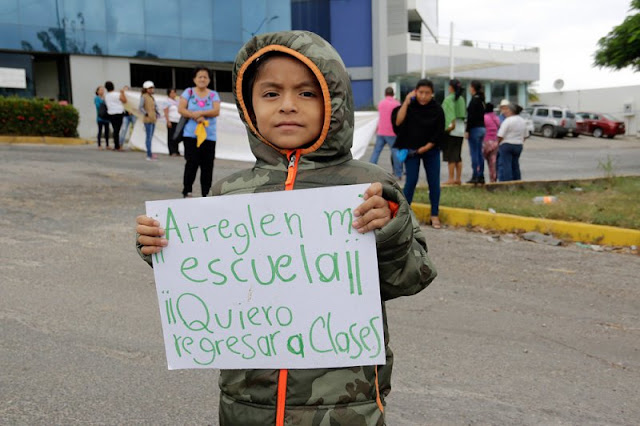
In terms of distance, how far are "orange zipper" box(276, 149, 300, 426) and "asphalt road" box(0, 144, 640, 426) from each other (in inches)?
57.4

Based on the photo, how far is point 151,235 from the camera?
1903 mm

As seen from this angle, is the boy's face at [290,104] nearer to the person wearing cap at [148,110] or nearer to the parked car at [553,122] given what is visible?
the person wearing cap at [148,110]

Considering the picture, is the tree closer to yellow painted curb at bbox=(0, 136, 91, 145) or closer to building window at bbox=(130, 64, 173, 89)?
yellow painted curb at bbox=(0, 136, 91, 145)

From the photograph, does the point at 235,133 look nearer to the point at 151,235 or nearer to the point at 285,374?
the point at 151,235

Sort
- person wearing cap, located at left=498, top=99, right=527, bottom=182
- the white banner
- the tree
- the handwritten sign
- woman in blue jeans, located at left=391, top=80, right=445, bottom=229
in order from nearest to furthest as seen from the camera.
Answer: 1. the handwritten sign
2. woman in blue jeans, located at left=391, top=80, right=445, bottom=229
3. person wearing cap, located at left=498, top=99, right=527, bottom=182
4. the tree
5. the white banner

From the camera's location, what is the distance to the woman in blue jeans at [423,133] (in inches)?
306

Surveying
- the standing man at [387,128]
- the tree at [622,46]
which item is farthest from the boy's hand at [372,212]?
the tree at [622,46]

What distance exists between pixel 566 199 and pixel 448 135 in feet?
6.99

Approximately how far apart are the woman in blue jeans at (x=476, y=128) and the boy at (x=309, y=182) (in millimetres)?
9734

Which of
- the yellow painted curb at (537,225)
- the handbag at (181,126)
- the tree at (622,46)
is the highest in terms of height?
the tree at (622,46)

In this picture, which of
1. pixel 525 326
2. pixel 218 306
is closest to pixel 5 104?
pixel 525 326

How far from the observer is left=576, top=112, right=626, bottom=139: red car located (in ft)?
125

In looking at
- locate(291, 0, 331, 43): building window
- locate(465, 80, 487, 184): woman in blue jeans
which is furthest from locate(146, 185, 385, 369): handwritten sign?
locate(291, 0, 331, 43): building window

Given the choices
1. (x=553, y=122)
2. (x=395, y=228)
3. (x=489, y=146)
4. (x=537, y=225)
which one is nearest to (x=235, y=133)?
(x=489, y=146)
